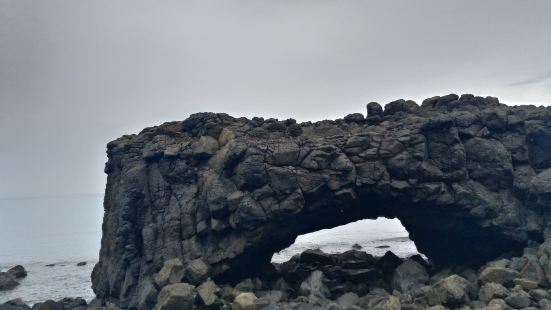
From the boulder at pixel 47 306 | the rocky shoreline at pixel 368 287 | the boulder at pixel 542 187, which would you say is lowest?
the boulder at pixel 47 306

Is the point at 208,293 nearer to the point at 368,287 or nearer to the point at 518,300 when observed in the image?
the point at 368,287

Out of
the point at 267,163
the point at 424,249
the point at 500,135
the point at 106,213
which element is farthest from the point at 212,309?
the point at 500,135

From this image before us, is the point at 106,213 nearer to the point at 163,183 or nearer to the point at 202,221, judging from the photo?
the point at 163,183

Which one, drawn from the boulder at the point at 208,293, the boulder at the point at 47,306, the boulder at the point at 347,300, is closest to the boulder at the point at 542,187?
the boulder at the point at 347,300

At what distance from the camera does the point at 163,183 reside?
35.7 meters

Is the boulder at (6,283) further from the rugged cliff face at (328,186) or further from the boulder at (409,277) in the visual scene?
the boulder at (409,277)

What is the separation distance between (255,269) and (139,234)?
10554 mm

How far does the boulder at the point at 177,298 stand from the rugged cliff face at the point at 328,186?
2182 millimetres

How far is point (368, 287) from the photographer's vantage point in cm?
3294

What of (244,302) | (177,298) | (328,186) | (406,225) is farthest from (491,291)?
(177,298)

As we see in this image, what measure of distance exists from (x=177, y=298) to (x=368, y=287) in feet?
49.3

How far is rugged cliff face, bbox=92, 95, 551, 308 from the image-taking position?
31.5 meters

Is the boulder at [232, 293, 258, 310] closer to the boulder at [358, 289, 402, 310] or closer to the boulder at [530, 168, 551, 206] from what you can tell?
the boulder at [358, 289, 402, 310]

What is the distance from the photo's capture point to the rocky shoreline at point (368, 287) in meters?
25.2
